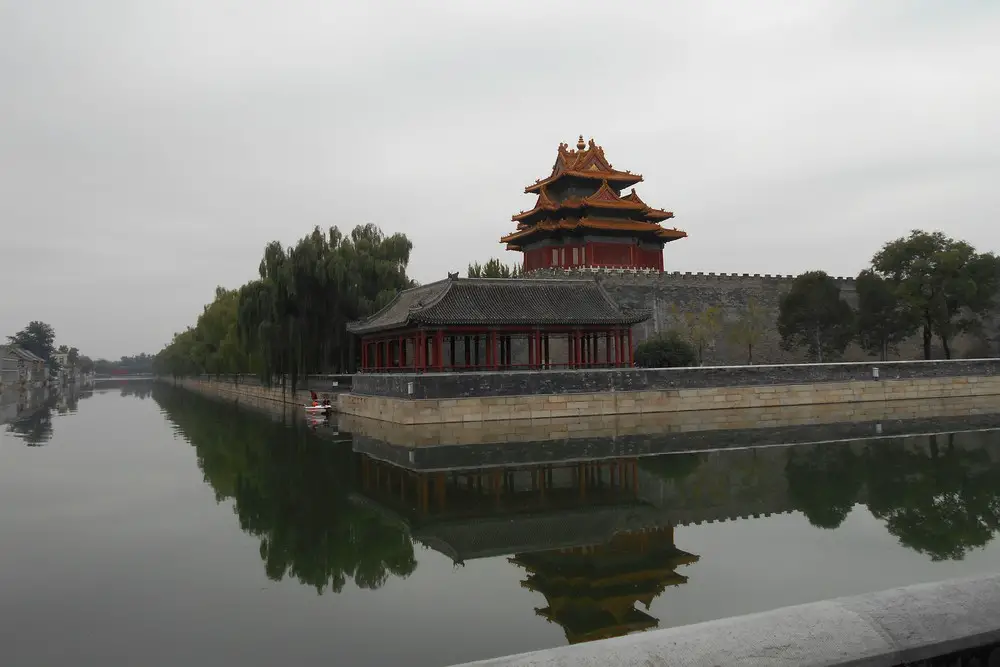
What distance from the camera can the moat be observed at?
5.79 meters

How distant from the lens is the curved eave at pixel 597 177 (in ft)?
121

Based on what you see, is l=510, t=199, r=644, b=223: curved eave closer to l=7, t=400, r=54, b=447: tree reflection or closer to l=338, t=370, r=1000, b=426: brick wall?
l=338, t=370, r=1000, b=426: brick wall

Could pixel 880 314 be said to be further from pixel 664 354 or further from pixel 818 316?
pixel 664 354

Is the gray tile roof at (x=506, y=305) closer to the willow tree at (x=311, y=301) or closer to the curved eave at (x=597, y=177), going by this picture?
the willow tree at (x=311, y=301)

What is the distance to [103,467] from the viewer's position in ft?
50.3

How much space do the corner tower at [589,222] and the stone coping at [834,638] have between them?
3342 cm

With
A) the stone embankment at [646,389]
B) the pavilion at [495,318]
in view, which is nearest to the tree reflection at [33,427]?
the stone embankment at [646,389]

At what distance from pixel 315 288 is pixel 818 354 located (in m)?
24.9

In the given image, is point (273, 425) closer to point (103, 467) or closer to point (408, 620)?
point (103, 467)

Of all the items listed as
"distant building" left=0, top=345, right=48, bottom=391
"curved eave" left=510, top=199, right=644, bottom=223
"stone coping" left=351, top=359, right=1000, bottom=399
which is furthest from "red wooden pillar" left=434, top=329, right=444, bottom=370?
"distant building" left=0, top=345, right=48, bottom=391

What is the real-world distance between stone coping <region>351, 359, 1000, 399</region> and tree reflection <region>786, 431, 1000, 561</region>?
25.5 ft

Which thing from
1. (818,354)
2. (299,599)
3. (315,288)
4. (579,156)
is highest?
(579,156)

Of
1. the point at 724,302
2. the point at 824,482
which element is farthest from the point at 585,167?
the point at 824,482

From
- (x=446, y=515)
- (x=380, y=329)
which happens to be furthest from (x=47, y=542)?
(x=380, y=329)
